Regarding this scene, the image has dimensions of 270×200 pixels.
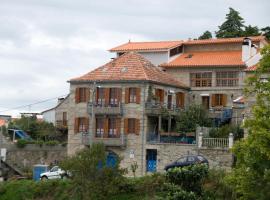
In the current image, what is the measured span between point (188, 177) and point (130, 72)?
23186mm

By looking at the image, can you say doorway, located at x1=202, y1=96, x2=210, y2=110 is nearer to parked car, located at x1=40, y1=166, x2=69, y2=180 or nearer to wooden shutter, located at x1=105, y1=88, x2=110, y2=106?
wooden shutter, located at x1=105, y1=88, x2=110, y2=106

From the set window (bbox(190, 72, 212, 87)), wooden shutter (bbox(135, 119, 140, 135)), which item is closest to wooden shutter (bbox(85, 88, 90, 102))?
wooden shutter (bbox(135, 119, 140, 135))

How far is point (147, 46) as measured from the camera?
70.5m

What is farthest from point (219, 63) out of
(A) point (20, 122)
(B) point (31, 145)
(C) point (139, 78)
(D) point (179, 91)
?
(A) point (20, 122)

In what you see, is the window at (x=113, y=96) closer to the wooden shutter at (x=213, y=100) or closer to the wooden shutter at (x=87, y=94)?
the wooden shutter at (x=87, y=94)

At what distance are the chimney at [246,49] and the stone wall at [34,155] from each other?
18735 millimetres

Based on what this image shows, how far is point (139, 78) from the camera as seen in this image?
196 ft

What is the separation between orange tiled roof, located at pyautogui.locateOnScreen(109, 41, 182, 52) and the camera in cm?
6869

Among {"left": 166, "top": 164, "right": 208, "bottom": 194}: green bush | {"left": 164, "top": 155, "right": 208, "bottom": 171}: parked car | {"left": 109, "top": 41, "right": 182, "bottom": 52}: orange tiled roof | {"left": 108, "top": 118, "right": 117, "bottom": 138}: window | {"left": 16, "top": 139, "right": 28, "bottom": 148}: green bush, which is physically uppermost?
{"left": 109, "top": 41, "right": 182, "bottom": 52}: orange tiled roof

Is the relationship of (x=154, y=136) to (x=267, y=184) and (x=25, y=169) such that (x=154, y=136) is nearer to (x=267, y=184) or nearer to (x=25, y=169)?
(x=25, y=169)

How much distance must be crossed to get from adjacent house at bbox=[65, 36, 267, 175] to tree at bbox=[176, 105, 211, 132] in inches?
45.6

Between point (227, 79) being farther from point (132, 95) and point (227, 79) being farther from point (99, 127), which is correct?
point (99, 127)

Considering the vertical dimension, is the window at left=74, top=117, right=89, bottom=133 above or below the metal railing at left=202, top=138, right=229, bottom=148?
above

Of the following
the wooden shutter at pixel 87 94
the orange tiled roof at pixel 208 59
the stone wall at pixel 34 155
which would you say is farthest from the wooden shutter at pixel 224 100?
the stone wall at pixel 34 155
